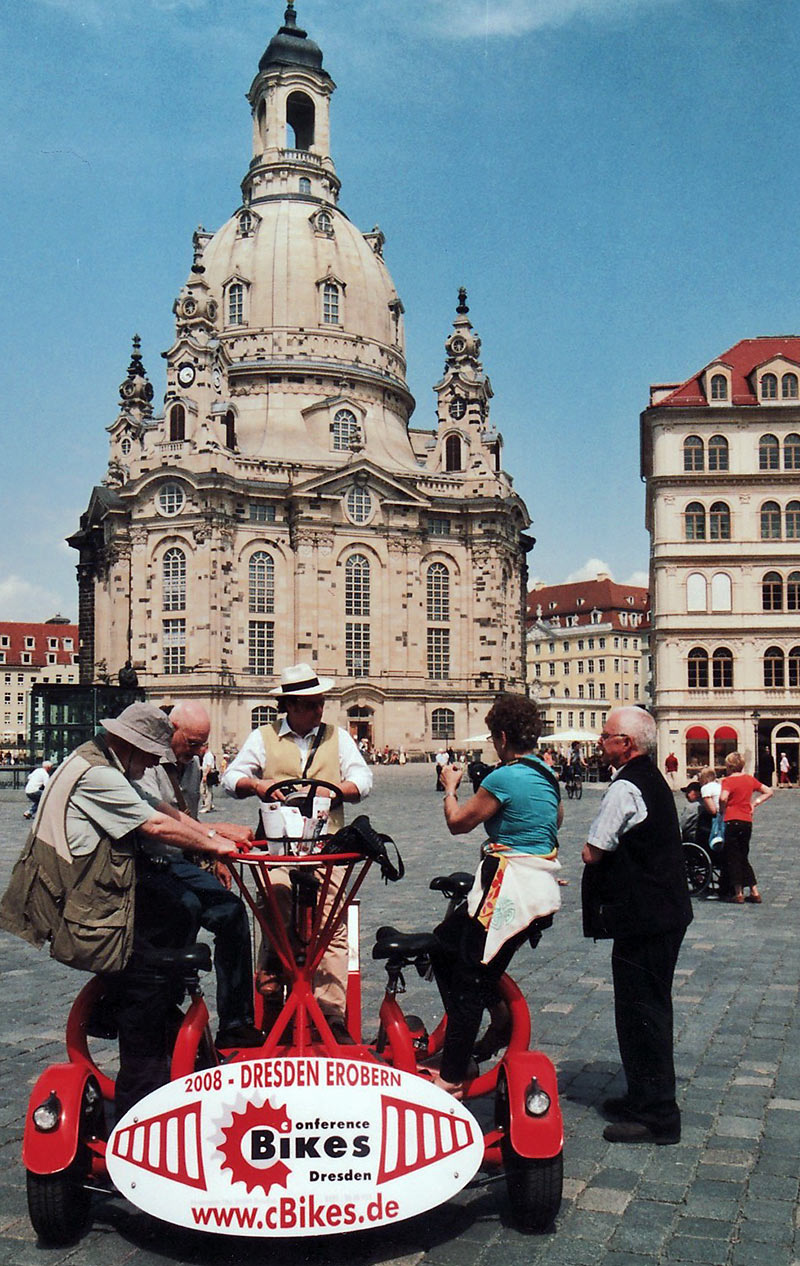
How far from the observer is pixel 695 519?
4891cm

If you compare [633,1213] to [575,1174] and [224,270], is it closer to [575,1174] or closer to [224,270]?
[575,1174]

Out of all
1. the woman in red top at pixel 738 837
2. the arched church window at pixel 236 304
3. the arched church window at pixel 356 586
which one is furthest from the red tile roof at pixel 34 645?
the woman in red top at pixel 738 837

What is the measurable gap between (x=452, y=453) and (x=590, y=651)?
41.9 meters

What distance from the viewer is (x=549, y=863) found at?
535 cm

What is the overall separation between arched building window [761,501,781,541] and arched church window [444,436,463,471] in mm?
27668

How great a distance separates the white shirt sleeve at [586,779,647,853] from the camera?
579cm

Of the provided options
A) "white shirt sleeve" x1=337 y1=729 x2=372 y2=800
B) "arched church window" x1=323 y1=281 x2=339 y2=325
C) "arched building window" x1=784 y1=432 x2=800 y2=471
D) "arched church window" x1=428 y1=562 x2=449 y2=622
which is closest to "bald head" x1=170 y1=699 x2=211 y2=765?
"white shirt sleeve" x1=337 y1=729 x2=372 y2=800

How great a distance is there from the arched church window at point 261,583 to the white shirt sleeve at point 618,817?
198 ft

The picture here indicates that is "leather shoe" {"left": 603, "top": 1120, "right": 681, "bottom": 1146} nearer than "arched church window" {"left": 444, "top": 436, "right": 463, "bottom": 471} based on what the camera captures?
Yes

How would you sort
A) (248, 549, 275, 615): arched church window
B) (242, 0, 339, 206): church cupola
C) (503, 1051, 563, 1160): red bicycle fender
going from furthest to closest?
(242, 0, 339, 206): church cupola, (248, 549, 275, 615): arched church window, (503, 1051, 563, 1160): red bicycle fender

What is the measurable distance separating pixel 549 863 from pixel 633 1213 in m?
1.43

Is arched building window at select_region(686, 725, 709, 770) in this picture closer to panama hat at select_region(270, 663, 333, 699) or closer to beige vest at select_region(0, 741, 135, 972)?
panama hat at select_region(270, 663, 333, 699)

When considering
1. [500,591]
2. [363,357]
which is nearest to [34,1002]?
[500,591]

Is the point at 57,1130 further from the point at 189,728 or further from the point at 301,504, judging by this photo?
the point at 301,504
